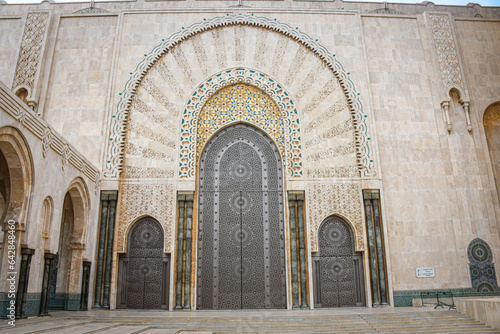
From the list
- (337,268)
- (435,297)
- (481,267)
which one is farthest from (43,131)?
(481,267)

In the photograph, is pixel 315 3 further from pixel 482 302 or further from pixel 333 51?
pixel 482 302

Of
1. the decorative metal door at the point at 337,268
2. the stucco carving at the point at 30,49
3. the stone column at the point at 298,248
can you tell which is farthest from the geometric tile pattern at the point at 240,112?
the stucco carving at the point at 30,49

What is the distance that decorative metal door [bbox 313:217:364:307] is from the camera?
681cm

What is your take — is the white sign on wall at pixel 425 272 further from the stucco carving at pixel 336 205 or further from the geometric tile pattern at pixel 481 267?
the stucco carving at pixel 336 205

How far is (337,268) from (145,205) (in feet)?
11.4

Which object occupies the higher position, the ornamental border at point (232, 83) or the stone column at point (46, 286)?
the ornamental border at point (232, 83)

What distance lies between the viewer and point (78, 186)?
20.6 feet

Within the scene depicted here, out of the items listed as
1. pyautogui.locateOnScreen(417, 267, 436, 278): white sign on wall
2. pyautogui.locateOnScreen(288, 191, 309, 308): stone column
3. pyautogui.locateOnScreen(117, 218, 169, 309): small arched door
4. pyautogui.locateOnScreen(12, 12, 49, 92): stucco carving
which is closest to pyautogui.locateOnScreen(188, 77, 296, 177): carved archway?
pyautogui.locateOnScreen(288, 191, 309, 308): stone column

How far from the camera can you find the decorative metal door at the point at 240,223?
271 inches

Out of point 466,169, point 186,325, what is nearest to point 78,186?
point 186,325

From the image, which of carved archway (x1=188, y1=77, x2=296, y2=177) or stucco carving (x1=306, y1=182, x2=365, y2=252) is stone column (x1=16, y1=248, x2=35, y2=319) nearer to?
carved archway (x1=188, y1=77, x2=296, y2=177)

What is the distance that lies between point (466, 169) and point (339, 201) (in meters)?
2.40

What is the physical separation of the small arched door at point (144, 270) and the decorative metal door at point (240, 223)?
64 cm

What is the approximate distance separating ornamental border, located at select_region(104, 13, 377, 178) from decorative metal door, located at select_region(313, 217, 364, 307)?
1.14 meters
